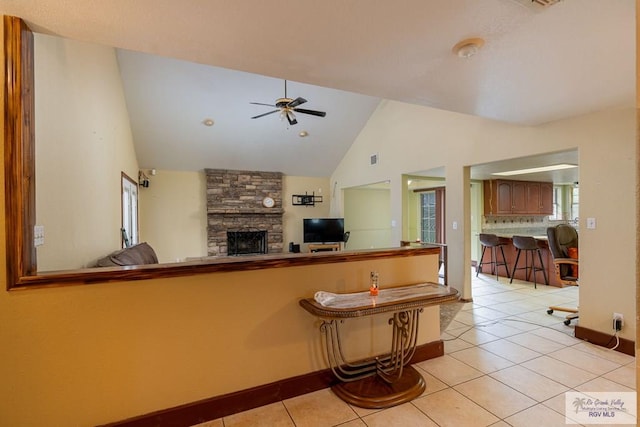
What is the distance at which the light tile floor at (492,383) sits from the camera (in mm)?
1909

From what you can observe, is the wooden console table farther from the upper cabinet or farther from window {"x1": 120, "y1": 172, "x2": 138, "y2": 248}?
the upper cabinet

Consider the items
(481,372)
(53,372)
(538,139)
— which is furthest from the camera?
(538,139)

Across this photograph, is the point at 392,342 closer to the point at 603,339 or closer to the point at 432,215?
the point at 603,339

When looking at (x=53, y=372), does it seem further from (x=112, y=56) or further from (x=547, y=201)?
(x=547, y=201)

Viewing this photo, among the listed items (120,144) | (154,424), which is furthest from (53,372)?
(120,144)

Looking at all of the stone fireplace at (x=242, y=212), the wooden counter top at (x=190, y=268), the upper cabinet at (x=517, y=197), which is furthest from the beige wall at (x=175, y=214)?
the upper cabinet at (x=517, y=197)

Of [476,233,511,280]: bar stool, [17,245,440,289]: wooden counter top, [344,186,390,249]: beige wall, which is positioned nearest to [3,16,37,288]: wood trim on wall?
[17,245,440,289]: wooden counter top

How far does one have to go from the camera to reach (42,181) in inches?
72.9

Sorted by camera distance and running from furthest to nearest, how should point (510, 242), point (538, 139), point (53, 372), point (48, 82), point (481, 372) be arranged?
point (510, 242) → point (538, 139) → point (481, 372) → point (48, 82) → point (53, 372)

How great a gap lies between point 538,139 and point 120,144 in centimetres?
535

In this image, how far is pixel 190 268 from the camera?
6.10ft

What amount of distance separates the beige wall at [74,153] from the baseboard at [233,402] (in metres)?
1.16

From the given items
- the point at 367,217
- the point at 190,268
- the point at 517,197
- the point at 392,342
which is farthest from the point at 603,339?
the point at 367,217

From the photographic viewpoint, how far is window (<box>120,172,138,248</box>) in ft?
15.3
